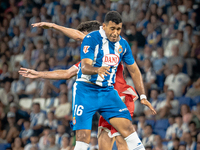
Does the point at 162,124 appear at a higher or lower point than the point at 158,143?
higher

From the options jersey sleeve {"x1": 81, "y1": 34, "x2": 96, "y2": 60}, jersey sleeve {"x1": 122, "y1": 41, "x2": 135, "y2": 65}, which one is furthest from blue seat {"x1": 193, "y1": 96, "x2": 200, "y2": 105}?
jersey sleeve {"x1": 81, "y1": 34, "x2": 96, "y2": 60}

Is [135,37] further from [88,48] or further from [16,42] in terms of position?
[88,48]

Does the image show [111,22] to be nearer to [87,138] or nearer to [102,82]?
[102,82]

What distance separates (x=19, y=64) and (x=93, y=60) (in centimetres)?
760

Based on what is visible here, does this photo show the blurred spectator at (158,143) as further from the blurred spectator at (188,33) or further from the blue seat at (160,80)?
the blurred spectator at (188,33)

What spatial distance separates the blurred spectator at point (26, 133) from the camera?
8703 millimetres

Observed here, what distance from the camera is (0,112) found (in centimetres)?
963

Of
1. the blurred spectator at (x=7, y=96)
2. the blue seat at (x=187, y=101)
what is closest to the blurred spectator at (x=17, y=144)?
the blurred spectator at (x=7, y=96)

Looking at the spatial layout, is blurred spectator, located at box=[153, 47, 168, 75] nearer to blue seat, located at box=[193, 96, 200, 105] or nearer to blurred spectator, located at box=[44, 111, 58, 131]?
blue seat, located at box=[193, 96, 200, 105]

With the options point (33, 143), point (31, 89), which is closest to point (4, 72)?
point (31, 89)

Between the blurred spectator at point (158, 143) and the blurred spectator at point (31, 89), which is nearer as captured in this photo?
the blurred spectator at point (158, 143)

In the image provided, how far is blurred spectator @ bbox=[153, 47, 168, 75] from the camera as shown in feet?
26.8

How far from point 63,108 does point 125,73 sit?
2.01 metres

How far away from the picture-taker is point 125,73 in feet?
27.4
